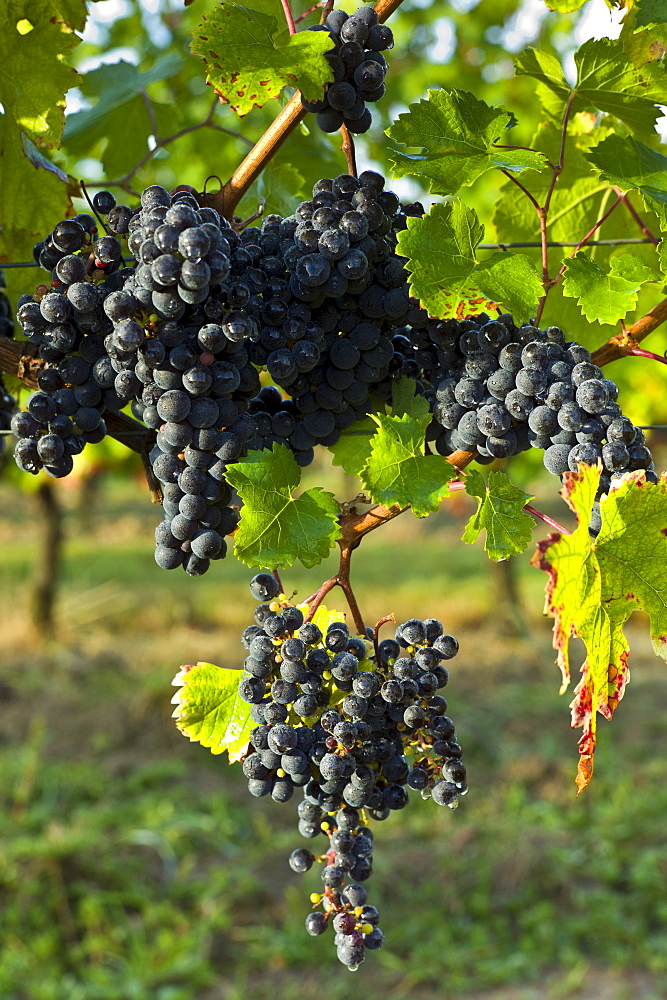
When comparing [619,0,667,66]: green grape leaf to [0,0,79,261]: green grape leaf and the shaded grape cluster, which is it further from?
[0,0,79,261]: green grape leaf

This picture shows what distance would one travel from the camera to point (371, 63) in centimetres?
89

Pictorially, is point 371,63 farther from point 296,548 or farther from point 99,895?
point 99,895

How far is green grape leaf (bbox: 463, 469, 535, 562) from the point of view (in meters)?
0.88

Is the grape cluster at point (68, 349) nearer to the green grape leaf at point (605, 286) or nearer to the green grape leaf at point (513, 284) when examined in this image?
the green grape leaf at point (513, 284)

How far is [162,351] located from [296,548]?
23cm

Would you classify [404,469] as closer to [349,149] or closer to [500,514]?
[500,514]

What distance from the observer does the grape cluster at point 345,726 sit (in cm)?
88

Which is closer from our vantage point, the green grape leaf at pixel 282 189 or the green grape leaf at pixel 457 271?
the green grape leaf at pixel 457 271

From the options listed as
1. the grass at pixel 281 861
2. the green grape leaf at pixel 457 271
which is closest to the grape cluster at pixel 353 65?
the green grape leaf at pixel 457 271

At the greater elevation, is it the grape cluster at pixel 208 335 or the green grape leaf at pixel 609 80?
the green grape leaf at pixel 609 80

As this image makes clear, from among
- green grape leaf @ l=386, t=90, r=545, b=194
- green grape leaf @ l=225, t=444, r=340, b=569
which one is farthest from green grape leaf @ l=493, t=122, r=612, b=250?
green grape leaf @ l=225, t=444, r=340, b=569

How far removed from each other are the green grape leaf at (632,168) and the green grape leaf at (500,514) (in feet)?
1.07

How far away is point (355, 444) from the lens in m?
0.99

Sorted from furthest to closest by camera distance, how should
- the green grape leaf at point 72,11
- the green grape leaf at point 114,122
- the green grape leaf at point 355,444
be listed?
the green grape leaf at point 114,122 → the green grape leaf at point 72,11 → the green grape leaf at point 355,444
